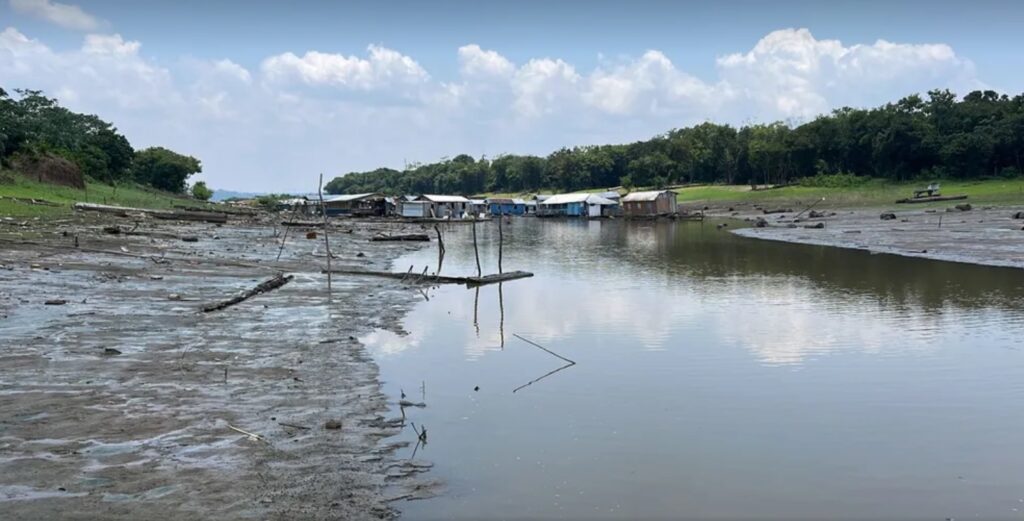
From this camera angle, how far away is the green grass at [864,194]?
6367cm

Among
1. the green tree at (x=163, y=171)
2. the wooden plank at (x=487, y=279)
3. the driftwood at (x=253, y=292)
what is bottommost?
the wooden plank at (x=487, y=279)

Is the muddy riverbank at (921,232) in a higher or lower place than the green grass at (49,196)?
lower

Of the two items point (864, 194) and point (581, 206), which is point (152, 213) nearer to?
point (581, 206)

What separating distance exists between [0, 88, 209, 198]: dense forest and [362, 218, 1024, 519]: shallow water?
45.6 metres

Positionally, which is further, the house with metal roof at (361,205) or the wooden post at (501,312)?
the house with metal roof at (361,205)

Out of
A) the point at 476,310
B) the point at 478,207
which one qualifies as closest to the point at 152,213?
the point at 476,310

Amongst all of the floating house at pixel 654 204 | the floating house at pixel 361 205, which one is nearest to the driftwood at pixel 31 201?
the floating house at pixel 361 205

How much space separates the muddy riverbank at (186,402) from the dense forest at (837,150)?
73.9m

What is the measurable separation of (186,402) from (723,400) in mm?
7812

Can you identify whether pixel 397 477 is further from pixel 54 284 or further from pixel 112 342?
pixel 54 284

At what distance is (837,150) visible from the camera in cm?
9344

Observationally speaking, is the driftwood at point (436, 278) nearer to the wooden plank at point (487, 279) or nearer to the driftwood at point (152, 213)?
the wooden plank at point (487, 279)

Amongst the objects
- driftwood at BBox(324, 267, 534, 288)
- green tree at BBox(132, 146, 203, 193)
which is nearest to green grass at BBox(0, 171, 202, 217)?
driftwood at BBox(324, 267, 534, 288)

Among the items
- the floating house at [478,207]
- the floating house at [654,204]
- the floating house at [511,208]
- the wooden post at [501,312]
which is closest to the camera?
the wooden post at [501,312]
